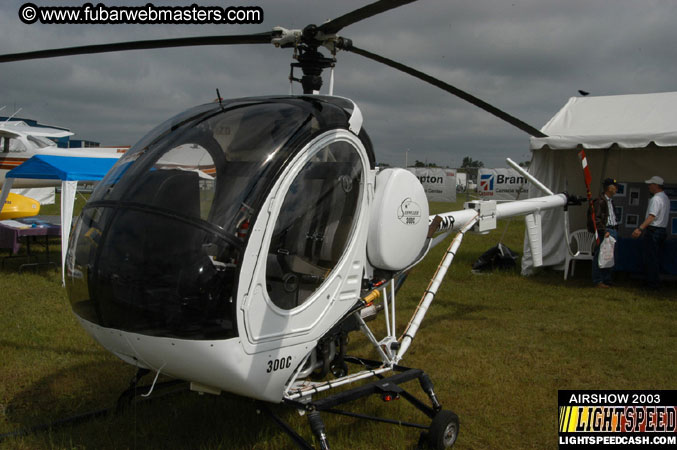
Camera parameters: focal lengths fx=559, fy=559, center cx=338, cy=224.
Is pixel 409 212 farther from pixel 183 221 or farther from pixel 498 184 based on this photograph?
pixel 498 184

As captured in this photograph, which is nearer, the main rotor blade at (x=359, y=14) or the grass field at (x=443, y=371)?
the main rotor blade at (x=359, y=14)

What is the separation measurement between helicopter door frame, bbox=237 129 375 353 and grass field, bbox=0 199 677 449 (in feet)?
2.34

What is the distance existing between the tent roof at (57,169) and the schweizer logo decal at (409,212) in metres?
7.18

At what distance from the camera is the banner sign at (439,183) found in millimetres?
30547

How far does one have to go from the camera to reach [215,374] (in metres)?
2.94

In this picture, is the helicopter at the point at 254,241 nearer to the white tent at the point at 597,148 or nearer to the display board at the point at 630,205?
the white tent at the point at 597,148

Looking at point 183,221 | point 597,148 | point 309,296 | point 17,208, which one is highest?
point 597,148

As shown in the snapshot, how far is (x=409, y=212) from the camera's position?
13.2 ft

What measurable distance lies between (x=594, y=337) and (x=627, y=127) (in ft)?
15.3

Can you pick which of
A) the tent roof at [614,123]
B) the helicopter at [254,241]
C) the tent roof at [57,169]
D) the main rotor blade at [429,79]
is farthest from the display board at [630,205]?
the tent roof at [57,169]

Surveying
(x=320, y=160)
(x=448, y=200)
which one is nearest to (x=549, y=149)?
(x=320, y=160)

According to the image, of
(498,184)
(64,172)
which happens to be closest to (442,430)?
(64,172)

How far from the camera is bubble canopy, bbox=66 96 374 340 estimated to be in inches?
111

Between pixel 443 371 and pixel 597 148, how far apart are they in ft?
19.7
